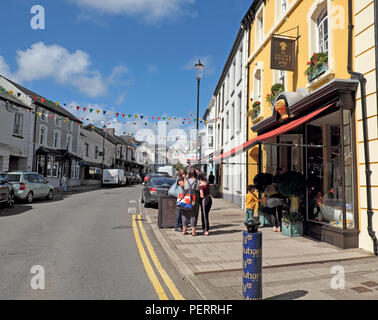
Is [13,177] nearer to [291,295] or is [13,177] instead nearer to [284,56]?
[284,56]

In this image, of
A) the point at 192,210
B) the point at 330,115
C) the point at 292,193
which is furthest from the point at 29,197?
the point at 330,115

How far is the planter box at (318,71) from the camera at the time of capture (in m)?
7.99

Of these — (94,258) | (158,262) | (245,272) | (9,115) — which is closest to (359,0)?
(245,272)

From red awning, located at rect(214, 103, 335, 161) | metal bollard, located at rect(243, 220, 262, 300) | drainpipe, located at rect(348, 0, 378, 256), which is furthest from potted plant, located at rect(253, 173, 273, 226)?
metal bollard, located at rect(243, 220, 262, 300)

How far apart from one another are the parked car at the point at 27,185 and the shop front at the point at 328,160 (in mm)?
12177

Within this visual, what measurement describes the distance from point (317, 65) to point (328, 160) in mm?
2556

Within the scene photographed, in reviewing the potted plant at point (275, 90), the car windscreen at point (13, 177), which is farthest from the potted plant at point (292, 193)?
the car windscreen at point (13, 177)

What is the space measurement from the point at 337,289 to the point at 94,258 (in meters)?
4.24

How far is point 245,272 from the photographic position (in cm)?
383

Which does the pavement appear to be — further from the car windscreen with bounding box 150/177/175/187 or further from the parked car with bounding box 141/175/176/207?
the car windscreen with bounding box 150/177/175/187

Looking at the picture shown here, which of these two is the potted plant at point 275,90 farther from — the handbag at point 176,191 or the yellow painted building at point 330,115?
the handbag at point 176,191

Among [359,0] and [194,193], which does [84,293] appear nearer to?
[194,193]

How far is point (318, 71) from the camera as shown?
324 inches

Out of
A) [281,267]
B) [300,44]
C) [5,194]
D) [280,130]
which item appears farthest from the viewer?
[5,194]
